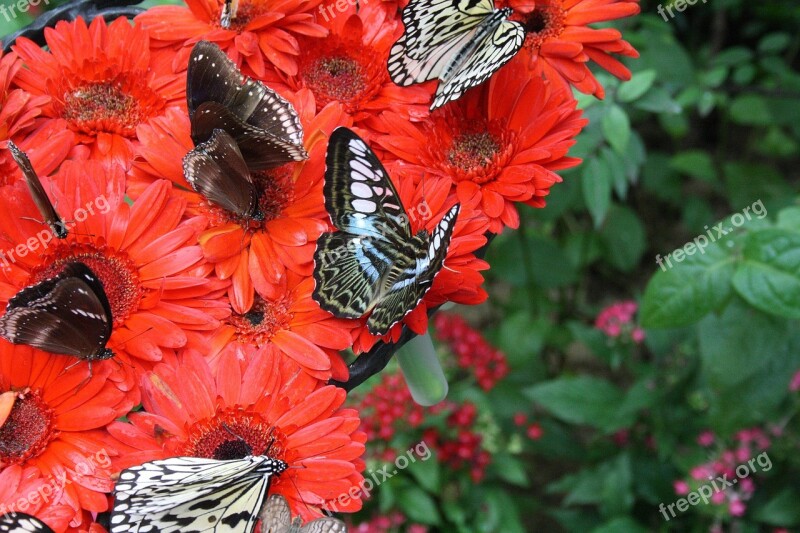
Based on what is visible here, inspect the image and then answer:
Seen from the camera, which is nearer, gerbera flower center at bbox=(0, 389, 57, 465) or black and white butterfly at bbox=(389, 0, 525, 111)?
gerbera flower center at bbox=(0, 389, 57, 465)

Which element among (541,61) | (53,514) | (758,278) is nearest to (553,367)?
(758,278)

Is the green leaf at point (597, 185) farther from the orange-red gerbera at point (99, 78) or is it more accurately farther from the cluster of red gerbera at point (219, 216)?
the orange-red gerbera at point (99, 78)

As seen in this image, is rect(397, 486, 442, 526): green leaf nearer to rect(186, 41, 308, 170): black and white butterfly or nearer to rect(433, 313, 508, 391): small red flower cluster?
rect(433, 313, 508, 391): small red flower cluster

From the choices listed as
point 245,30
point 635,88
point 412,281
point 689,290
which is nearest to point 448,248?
point 412,281

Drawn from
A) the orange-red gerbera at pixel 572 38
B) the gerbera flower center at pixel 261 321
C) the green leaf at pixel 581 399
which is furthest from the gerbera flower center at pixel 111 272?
the green leaf at pixel 581 399

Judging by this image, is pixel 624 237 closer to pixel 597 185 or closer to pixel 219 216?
pixel 597 185

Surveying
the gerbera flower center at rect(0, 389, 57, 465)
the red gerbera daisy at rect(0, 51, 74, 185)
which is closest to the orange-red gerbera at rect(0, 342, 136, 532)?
the gerbera flower center at rect(0, 389, 57, 465)

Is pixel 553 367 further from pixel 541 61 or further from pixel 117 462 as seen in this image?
pixel 117 462
